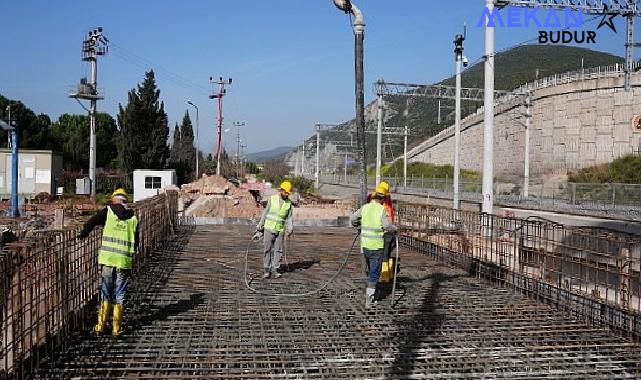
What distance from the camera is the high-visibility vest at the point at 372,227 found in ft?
26.0

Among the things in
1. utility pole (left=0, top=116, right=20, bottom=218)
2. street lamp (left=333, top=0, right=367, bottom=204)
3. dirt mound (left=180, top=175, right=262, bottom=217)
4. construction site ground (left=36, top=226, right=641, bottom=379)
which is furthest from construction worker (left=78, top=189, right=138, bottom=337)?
utility pole (left=0, top=116, right=20, bottom=218)

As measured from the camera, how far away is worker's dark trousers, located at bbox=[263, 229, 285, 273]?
32.3 feet

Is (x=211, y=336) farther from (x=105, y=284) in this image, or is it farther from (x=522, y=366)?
(x=522, y=366)

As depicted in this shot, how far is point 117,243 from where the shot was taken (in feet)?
21.2

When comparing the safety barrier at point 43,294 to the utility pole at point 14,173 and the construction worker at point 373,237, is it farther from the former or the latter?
the utility pole at point 14,173

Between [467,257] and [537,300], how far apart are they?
2621mm

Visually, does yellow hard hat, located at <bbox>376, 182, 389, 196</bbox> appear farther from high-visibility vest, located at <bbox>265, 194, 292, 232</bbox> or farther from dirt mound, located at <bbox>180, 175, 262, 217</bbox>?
dirt mound, located at <bbox>180, 175, 262, 217</bbox>

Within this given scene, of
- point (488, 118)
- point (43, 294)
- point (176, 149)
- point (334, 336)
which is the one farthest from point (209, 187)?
point (176, 149)

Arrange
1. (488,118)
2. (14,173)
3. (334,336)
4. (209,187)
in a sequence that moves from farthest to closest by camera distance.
Answer: (209,187), (14,173), (488,118), (334,336)

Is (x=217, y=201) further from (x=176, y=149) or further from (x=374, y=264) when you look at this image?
(x=176, y=149)

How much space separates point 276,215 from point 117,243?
3.64 m

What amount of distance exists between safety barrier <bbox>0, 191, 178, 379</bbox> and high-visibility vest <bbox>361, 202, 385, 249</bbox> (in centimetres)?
328

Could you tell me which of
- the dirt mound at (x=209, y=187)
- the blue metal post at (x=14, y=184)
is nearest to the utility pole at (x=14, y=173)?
the blue metal post at (x=14, y=184)

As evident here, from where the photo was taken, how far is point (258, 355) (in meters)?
5.91
